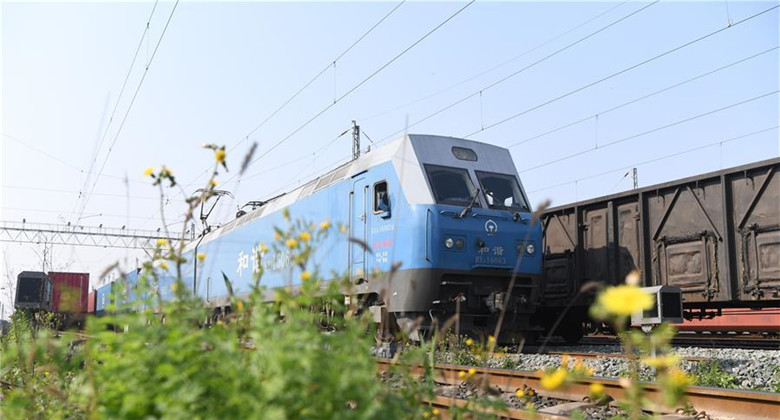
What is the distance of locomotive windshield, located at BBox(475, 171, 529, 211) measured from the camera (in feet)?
33.7

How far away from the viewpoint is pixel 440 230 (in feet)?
30.7

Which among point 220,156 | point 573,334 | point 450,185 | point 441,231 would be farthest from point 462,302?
point 220,156

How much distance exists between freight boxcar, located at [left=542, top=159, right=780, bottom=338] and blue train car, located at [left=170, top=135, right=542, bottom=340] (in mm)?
2090

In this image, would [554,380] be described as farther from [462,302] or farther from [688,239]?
[688,239]

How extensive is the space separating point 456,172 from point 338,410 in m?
8.47

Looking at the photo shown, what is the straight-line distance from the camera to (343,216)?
10656mm

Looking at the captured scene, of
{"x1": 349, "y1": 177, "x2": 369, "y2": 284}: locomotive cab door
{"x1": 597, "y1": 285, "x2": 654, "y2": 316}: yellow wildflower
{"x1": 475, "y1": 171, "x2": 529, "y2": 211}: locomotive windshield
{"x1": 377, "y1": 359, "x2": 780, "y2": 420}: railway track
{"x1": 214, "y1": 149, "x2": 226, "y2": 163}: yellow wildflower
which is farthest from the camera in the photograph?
{"x1": 475, "y1": 171, "x2": 529, "y2": 211}: locomotive windshield

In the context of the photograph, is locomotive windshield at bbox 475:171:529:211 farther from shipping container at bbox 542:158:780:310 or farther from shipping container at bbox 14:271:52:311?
shipping container at bbox 14:271:52:311

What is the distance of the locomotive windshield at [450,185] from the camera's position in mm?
9711

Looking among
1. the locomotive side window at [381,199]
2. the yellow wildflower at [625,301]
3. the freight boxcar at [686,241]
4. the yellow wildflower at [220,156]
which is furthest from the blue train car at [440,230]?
the yellow wildflower at [625,301]

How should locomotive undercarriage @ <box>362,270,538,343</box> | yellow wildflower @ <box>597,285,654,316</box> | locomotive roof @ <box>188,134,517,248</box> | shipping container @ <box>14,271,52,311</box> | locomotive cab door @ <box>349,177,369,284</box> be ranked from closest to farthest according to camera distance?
yellow wildflower @ <box>597,285,654,316</box>
locomotive undercarriage @ <box>362,270,538,343</box>
locomotive roof @ <box>188,134,517,248</box>
locomotive cab door @ <box>349,177,369,284</box>
shipping container @ <box>14,271,52,311</box>

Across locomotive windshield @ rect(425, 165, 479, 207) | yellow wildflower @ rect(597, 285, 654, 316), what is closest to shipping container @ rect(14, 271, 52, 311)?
locomotive windshield @ rect(425, 165, 479, 207)

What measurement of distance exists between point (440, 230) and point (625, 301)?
7.70m

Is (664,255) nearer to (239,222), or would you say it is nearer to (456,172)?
(456,172)
